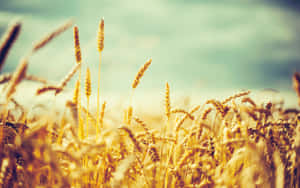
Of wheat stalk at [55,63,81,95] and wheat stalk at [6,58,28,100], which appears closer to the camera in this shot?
wheat stalk at [6,58,28,100]

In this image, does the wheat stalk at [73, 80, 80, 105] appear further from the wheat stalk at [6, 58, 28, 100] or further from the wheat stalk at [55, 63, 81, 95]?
the wheat stalk at [6, 58, 28, 100]

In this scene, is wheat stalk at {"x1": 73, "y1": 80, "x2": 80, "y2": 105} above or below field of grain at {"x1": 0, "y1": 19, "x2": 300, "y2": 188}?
above

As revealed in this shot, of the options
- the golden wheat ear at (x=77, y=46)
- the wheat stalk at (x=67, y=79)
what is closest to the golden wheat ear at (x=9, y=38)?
the wheat stalk at (x=67, y=79)

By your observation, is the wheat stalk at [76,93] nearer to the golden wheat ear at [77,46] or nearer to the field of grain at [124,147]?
the field of grain at [124,147]

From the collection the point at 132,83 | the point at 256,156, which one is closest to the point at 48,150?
the point at 132,83

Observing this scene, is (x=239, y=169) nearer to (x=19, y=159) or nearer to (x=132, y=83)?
(x=132, y=83)

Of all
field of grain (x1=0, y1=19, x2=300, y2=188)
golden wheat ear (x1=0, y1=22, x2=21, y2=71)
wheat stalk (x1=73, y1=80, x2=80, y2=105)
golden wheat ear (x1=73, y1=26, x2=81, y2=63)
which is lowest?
field of grain (x1=0, y1=19, x2=300, y2=188)

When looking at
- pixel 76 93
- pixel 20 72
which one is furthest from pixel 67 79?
pixel 20 72

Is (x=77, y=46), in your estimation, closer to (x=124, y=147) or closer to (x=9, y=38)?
(x=9, y=38)

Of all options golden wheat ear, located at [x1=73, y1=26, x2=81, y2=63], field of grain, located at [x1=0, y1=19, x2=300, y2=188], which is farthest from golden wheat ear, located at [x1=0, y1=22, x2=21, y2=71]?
golden wheat ear, located at [x1=73, y1=26, x2=81, y2=63]

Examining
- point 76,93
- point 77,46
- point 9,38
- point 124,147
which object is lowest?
point 124,147

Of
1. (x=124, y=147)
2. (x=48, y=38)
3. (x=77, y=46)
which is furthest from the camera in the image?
(x=124, y=147)

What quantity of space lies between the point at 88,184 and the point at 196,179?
29.4 inches

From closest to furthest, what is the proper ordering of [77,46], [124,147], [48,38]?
[48,38]
[77,46]
[124,147]
